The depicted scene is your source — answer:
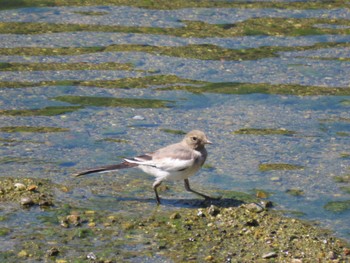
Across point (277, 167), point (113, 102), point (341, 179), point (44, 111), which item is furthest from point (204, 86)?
point (341, 179)

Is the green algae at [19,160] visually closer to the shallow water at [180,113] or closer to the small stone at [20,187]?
the shallow water at [180,113]

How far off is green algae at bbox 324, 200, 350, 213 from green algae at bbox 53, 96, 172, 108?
3442mm

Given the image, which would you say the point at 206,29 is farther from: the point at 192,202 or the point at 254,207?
the point at 254,207

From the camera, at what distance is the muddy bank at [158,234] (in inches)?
282

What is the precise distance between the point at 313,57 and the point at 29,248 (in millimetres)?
7087

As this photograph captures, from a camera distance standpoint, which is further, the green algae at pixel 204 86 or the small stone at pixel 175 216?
the green algae at pixel 204 86

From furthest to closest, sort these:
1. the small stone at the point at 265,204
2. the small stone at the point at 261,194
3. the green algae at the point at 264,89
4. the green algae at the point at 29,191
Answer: the green algae at the point at 264,89 < the small stone at the point at 261,194 < the small stone at the point at 265,204 < the green algae at the point at 29,191

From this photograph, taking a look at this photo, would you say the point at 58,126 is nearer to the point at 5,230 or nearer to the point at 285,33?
the point at 5,230

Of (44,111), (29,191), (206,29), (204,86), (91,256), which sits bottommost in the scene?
(91,256)

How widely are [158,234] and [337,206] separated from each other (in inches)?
83.9

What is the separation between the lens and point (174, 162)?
8250 millimetres

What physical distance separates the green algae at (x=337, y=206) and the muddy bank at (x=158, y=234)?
0.54 meters

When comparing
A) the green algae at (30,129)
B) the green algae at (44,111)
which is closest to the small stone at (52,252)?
the green algae at (30,129)

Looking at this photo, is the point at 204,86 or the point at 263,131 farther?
the point at 204,86
